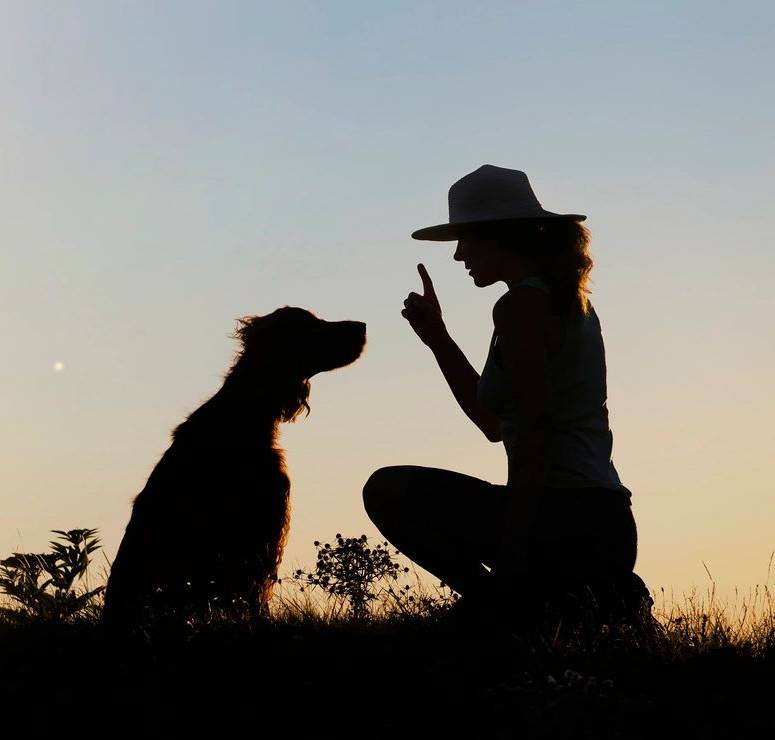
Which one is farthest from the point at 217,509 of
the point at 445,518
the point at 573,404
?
the point at 573,404

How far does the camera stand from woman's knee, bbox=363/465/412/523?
210 inches

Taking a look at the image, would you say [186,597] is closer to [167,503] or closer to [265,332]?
[167,503]

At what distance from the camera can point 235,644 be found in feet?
16.5

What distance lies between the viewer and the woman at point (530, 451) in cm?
477

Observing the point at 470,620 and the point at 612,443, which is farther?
the point at 612,443

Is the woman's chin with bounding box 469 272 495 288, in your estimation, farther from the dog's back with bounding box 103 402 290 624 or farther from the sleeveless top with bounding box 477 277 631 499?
the dog's back with bounding box 103 402 290 624

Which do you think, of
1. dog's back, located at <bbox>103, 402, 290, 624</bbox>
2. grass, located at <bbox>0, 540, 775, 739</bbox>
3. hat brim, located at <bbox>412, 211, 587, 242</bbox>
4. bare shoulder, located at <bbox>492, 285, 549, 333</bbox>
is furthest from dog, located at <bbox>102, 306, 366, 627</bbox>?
bare shoulder, located at <bbox>492, 285, 549, 333</bbox>

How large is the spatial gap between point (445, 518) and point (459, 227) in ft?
4.22

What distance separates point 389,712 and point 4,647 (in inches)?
101

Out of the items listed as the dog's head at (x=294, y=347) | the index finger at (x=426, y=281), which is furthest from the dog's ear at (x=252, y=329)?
the index finger at (x=426, y=281)

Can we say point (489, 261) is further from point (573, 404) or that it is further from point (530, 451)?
point (530, 451)

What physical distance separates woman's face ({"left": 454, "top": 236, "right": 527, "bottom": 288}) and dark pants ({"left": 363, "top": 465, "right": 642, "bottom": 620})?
2.95ft

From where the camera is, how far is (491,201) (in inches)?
202

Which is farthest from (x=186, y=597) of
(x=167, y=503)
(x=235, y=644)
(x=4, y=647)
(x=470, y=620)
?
(x=470, y=620)
